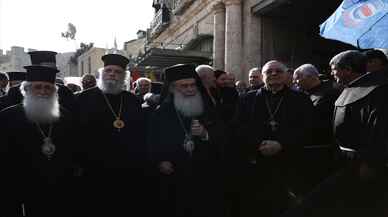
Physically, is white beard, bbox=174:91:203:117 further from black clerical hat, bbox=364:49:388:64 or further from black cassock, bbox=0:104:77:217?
black clerical hat, bbox=364:49:388:64

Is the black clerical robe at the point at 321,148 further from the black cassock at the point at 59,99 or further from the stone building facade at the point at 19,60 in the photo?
the stone building facade at the point at 19,60

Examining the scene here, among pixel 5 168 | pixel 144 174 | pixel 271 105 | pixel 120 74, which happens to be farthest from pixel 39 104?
pixel 271 105

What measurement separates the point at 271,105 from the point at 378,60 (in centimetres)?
123

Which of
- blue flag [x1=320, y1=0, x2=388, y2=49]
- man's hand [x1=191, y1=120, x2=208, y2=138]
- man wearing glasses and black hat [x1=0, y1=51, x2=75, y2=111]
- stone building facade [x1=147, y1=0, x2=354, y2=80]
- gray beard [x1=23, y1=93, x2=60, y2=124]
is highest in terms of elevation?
stone building facade [x1=147, y1=0, x2=354, y2=80]

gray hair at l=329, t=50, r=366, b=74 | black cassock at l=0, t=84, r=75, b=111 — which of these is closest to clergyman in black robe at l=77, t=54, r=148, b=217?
black cassock at l=0, t=84, r=75, b=111

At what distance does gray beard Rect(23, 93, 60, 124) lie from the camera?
3.57 metres

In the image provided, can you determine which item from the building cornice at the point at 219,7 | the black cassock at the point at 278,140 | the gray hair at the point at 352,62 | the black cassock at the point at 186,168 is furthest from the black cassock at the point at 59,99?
the building cornice at the point at 219,7

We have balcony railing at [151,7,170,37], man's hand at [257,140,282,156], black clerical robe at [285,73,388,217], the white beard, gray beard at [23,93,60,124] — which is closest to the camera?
black clerical robe at [285,73,388,217]

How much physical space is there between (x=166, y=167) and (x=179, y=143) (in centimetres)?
29

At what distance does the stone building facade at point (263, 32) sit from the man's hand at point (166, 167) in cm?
886

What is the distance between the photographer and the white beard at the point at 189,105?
13.3 feet

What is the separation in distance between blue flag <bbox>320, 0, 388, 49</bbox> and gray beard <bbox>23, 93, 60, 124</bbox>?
3.03m

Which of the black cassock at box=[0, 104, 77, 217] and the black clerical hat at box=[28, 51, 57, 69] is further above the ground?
the black clerical hat at box=[28, 51, 57, 69]

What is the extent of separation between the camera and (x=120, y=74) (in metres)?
4.24
